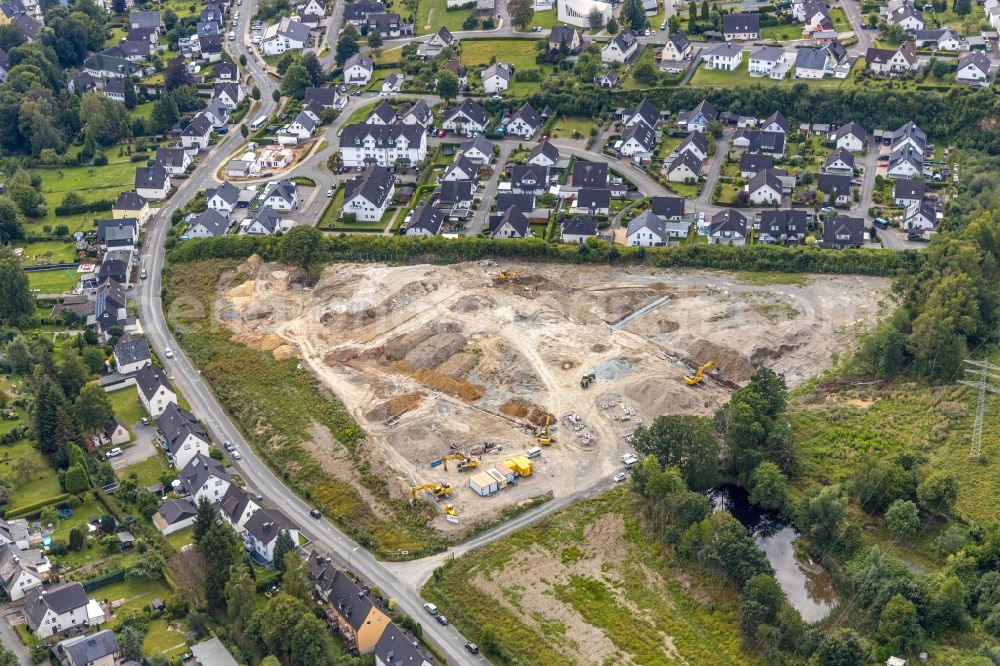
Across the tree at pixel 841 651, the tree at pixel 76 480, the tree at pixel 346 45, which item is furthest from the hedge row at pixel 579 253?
the tree at pixel 346 45

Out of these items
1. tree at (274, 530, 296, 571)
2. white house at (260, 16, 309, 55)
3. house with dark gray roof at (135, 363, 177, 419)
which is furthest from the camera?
white house at (260, 16, 309, 55)

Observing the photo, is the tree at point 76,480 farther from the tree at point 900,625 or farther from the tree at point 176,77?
the tree at point 176,77

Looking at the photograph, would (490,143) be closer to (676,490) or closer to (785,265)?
(785,265)

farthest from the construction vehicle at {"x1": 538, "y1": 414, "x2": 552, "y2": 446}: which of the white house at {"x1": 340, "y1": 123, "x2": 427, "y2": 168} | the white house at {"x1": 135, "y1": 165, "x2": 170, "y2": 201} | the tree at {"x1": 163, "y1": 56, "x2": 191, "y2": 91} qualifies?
the tree at {"x1": 163, "y1": 56, "x2": 191, "y2": 91}

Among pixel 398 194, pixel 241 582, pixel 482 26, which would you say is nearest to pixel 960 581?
pixel 241 582

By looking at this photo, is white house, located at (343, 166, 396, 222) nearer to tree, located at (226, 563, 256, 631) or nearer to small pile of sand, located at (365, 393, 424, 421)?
small pile of sand, located at (365, 393, 424, 421)

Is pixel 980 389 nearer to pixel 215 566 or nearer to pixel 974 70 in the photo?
pixel 215 566

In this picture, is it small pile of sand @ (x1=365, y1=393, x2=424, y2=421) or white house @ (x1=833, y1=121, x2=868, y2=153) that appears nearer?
small pile of sand @ (x1=365, y1=393, x2=424, y2=421)
